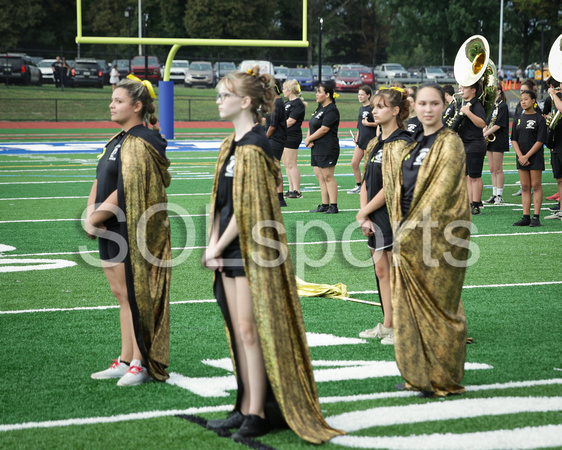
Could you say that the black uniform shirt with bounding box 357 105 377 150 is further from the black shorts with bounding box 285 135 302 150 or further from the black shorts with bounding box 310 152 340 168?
the black shorts with bounding box 310 152 340 168

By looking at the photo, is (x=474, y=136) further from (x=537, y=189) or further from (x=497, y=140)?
(x=497, y=140)

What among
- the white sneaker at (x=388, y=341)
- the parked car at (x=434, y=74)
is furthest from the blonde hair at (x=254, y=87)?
the parked car at (x=434, y=74)

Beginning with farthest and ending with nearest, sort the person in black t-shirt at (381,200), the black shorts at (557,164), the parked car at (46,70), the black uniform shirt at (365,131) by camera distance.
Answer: the parked car at (46,70) < the black uniform shirt at (365,131) < the black shorts at (557,164) < the person in black t-shirt at (381,200)

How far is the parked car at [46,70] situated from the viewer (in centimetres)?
4397

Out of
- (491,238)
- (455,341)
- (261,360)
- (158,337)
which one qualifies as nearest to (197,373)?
(158,337)

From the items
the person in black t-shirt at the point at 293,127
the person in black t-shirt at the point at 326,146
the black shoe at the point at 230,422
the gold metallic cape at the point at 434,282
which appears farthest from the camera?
the person in black t-shirt at the point at 293,127

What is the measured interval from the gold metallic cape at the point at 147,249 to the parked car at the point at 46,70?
4077cm

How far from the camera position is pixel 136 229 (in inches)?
202

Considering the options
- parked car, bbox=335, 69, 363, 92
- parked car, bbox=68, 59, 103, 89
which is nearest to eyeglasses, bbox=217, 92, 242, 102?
parked car, bbox=68, 59, 103, 89

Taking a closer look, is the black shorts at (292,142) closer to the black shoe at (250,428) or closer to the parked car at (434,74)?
the black shoe at (250,428)

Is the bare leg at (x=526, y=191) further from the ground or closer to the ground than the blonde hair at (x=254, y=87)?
closer to the ground

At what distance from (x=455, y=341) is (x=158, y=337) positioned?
190 cm

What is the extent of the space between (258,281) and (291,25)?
2027 inches

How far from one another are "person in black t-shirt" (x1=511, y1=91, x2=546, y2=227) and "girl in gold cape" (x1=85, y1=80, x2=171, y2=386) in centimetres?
770
